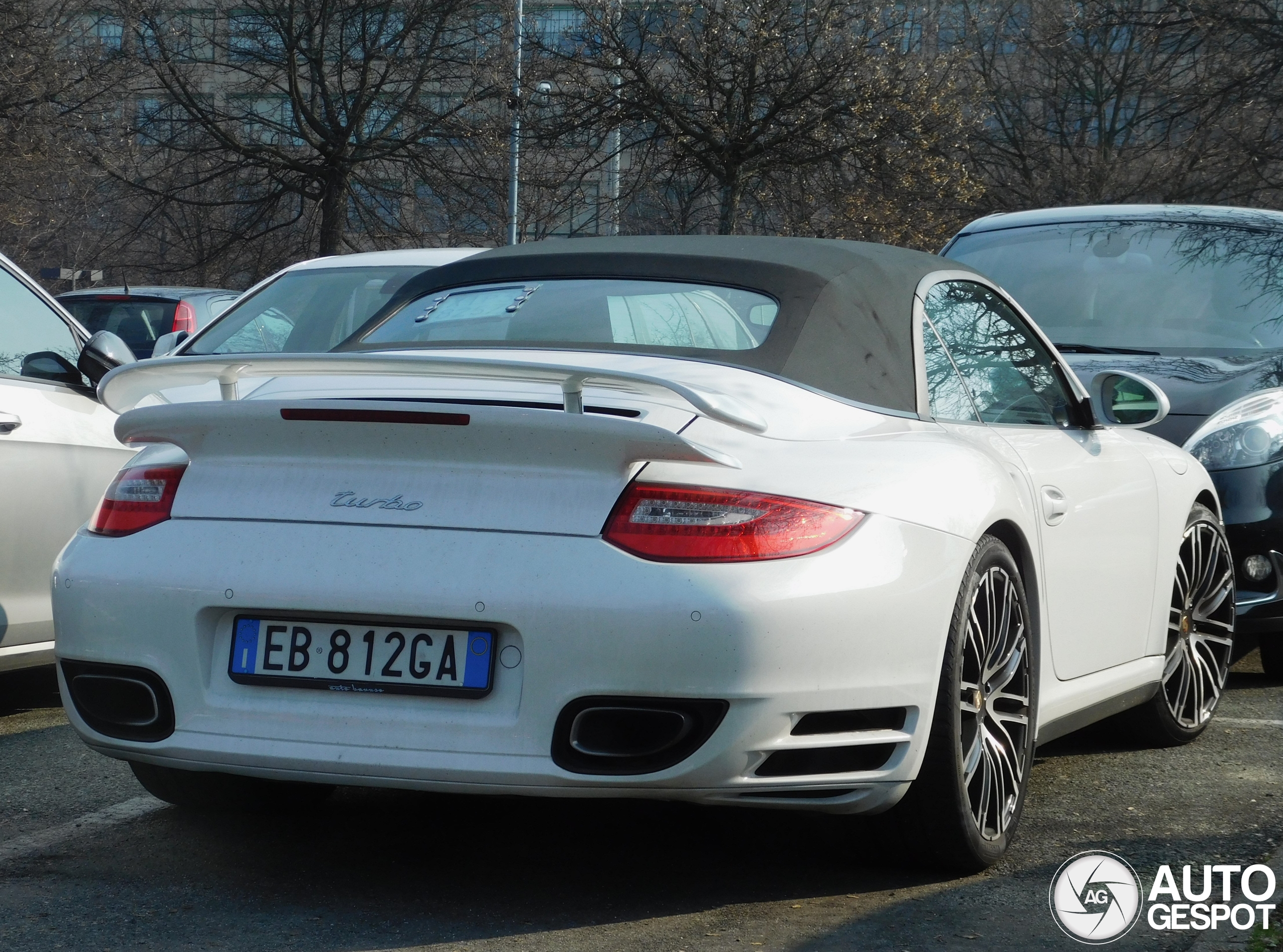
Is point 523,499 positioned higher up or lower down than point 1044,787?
higher up

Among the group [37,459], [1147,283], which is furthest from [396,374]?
[1147,283]

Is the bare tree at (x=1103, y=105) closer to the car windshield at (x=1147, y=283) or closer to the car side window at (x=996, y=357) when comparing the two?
the car windshield at (x=1147, y=283)

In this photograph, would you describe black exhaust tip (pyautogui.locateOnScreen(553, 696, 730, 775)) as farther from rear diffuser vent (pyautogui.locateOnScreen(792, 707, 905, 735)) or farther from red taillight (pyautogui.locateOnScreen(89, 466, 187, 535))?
red taillight (pyautogui.locateOnScreen(89, 466, 187, 535))

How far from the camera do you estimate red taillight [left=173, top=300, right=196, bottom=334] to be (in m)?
12.6

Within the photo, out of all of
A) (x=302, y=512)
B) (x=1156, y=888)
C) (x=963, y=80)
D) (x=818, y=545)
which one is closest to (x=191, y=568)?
(x=302, y=512)

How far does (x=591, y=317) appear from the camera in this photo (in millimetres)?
4043

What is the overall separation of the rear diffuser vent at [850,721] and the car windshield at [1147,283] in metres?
3.88

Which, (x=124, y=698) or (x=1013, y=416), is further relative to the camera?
(x=1013, y=416)

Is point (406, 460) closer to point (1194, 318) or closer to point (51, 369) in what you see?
point (51, 369)

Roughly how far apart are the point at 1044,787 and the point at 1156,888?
1.01 metres

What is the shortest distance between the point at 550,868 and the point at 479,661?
2.64ft

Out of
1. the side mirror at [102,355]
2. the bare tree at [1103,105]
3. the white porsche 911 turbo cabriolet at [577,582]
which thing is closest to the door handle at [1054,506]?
the white porsche 911 turbo cabriolet at [577,582]

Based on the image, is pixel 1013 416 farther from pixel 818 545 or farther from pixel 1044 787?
pixel 818 545

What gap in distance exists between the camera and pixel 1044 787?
4.55 m
